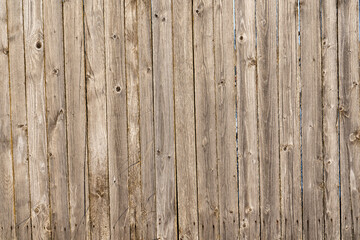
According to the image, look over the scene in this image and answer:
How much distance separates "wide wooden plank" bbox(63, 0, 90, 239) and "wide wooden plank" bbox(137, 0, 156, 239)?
374 mm

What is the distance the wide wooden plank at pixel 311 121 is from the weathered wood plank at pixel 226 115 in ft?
1.59

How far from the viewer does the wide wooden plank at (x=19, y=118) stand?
2084 millimetres

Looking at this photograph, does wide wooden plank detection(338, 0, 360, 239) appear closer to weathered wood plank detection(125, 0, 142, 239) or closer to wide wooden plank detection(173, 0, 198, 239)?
wide wooden plank detection(173, 0, 198, 239)

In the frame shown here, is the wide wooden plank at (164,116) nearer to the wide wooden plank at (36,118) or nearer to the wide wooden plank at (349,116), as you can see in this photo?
the wide wooden plank at (36,118)

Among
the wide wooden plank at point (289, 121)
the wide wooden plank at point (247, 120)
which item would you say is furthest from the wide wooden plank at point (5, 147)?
the wide wooden plank at point (289, 121)

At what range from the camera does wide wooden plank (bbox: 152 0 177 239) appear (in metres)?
2.13

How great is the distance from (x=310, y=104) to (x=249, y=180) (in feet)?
2.19

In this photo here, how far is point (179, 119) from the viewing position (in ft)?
7.07

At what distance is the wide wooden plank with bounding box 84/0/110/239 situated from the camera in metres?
2.10

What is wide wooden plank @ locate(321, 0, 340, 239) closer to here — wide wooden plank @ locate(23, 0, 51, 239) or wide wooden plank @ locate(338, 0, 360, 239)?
wide wooden plank @ locate(338, 0, 360, 239)

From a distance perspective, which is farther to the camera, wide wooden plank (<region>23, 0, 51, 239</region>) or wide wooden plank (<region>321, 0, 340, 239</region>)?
wide wooden plank (<region>321, 0, 340, 239</region>)

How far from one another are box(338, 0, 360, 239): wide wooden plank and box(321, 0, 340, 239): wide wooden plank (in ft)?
0.12

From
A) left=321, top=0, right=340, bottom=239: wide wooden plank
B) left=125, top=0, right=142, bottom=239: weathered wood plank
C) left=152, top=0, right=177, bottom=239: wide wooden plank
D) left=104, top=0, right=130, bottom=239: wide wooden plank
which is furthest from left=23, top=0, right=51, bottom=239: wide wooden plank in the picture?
left=321, top=0, right=340, bottom=239: wide wooden plank

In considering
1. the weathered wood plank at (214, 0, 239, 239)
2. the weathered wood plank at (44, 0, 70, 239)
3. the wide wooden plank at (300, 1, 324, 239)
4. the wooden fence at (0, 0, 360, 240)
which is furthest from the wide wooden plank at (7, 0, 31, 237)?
the wide wooden plank at (300, 1, 324, 239)
